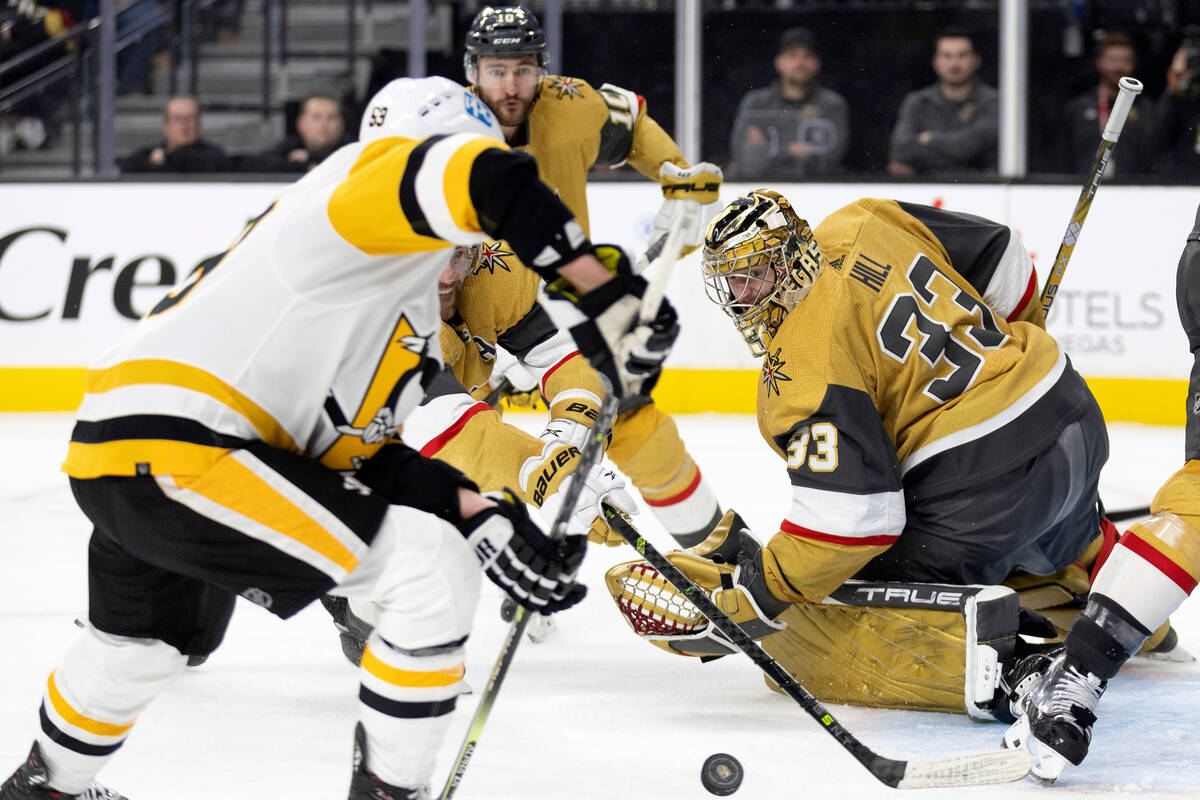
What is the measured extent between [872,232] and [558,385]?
0.87 meters

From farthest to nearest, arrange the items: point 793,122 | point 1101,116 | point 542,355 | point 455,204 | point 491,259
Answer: point 793,122
point 1101,116
point 542,355
point 491,259
point 455,204

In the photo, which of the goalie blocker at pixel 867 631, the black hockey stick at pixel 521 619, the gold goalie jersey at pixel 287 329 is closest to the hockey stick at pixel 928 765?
the goalie blocker at pixel 867 631

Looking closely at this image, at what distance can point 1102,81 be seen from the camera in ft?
20.1

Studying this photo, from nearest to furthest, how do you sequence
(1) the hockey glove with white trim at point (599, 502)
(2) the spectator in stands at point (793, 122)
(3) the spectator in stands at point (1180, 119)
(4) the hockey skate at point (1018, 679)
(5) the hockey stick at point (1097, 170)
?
(4) the hockey skate at point (1018, 679) < (1) the hockey glove with white trim at point (599, 502) < (5) the hockey stick at point (1097, 170) < (3) the spectator in stands at point (1180, 119) < (2) the spectator in stands at point (793, 122)

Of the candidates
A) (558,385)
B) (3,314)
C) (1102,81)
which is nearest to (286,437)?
(558,385)

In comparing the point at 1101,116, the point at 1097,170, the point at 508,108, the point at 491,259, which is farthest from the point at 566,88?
the point at 1101,116

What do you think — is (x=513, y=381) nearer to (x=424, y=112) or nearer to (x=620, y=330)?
(x=424, y=112)

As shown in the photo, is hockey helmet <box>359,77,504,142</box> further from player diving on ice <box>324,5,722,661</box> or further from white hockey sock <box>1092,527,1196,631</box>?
white hockey sock <box>1092,527,1196,631</box>

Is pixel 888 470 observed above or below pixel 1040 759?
above

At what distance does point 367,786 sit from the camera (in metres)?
1.90

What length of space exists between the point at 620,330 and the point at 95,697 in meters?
0.82

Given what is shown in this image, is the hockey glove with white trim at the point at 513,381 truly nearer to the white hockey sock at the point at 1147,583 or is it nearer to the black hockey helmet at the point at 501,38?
the black hockey helmet at the point at 501,38

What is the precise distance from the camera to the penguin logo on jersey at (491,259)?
3.22 metres

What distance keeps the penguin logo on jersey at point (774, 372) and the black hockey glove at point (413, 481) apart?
671 mm
